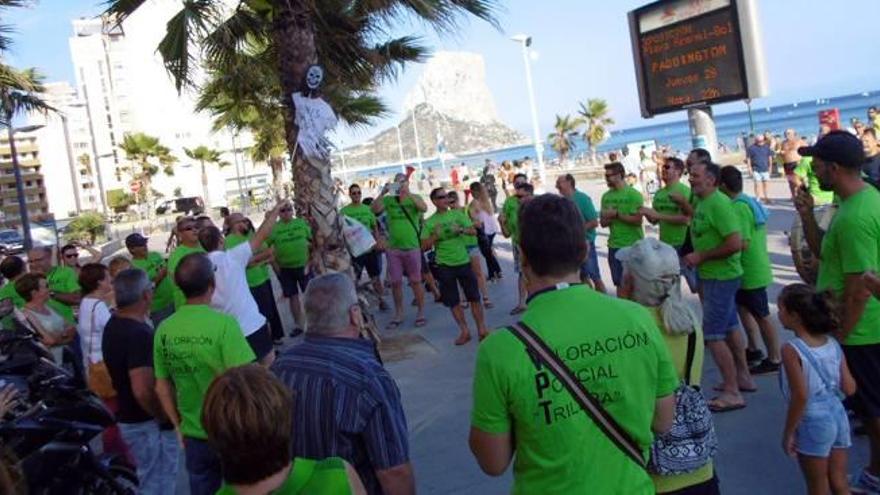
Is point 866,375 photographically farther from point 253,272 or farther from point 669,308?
point 253,272

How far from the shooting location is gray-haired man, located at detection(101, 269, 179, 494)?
4180 millimetres

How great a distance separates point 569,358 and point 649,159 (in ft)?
86.7

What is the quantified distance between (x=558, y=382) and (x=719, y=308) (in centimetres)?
379

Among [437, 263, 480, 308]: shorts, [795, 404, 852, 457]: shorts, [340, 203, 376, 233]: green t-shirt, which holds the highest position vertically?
[340, 203, 376, 233]: green t-shirt

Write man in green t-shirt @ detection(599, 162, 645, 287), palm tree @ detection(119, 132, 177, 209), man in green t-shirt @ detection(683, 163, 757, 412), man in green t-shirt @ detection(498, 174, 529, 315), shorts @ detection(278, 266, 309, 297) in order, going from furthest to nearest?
1. palm tree @ detection(119, 132, 177, 209)
2. shorts @ detection(278, 266, 309, 297)
3. man in green t-shirt @ detection(498, 174, 529, 315)
4. man in green t-shirt @ detection(599, 162, 645, 287)
5. man in green t-shirt @ detection(683, 163, 757, 412)

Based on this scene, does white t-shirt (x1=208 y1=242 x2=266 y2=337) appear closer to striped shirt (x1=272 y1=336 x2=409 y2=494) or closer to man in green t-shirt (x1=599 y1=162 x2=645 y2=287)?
striped shirt (x1=272 y1=336 x2=409 y2=494)

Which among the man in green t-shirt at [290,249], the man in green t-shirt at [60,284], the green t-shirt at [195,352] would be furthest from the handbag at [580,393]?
the man in green t-shirt at [290,249]

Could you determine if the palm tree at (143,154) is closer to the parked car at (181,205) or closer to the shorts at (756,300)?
the parked car at (181,205)

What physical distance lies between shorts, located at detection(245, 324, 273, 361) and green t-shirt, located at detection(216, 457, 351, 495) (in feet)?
12.1

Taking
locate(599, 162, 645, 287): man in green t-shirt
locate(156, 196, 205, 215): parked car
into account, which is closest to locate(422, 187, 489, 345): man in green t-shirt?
locate(599, 162, 645, 287): man in green t-shirt

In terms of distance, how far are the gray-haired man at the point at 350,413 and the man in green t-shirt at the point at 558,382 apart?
0.50 m

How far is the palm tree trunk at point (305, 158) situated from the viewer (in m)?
7.96

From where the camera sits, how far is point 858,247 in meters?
3.59

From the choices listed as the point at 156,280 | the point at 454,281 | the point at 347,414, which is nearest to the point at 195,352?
the point at 347,414
